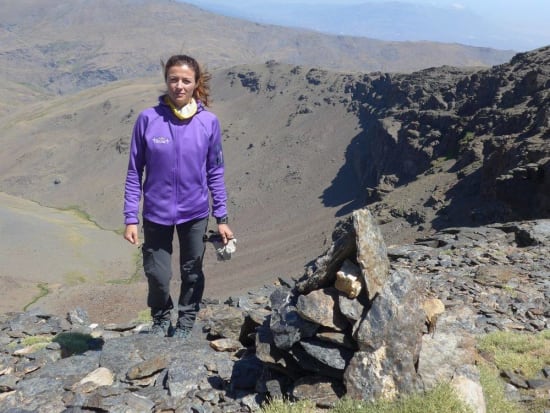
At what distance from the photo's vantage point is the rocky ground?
531 centimetres

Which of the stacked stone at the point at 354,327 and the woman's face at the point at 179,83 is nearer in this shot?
the stacked stone at the point at 354,327

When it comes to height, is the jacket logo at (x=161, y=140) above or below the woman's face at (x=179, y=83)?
below

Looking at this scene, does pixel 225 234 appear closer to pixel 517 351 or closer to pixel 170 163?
pixel 170 163

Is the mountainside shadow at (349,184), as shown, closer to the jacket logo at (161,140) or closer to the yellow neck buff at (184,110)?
the yellow neck buff at (184,110)

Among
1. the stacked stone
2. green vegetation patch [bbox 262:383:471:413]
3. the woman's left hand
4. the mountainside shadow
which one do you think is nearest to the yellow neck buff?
the woman's left hand

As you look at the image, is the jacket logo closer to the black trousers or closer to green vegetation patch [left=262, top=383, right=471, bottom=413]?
the black trousers

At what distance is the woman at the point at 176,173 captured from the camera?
5949mm

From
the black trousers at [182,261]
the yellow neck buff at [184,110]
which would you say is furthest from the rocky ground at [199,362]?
the yellow neck buff at [184,110]

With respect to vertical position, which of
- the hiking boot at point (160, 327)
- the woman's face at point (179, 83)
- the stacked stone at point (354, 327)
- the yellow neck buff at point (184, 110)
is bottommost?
the hiking boot at point (160, 327)

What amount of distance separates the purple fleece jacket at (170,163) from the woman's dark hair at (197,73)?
0.15m

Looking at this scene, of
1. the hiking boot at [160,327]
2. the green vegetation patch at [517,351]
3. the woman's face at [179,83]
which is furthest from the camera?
the hiking boot at [160,327]

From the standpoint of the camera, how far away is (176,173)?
608cm

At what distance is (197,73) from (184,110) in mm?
506

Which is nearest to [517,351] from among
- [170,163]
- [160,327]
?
[160,327]
